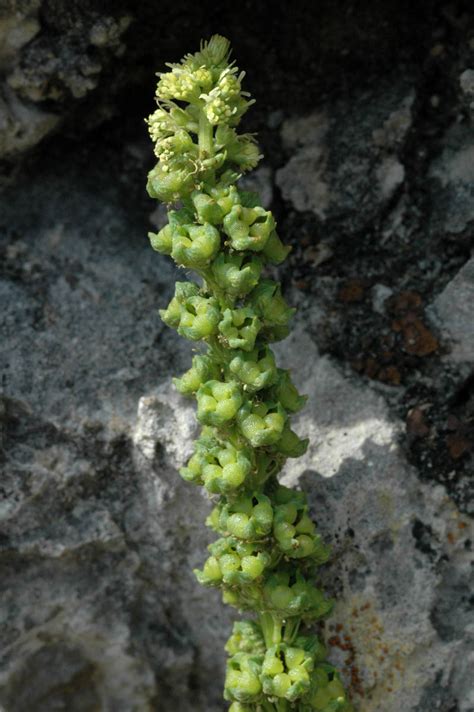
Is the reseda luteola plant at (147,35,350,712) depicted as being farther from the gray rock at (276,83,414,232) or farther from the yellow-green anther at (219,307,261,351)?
the gray rock at (276,83,414,232)

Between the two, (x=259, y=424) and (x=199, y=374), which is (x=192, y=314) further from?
(x=259, y=424)

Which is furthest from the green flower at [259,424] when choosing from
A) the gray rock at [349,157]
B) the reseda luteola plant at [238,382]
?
the gray rock at [349,157]

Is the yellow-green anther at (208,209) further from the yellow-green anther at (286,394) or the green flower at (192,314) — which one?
the yellow-green anther at (286,394)

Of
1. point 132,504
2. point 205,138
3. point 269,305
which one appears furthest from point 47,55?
point 132,504

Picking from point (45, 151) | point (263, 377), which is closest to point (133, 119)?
point (45, 151)

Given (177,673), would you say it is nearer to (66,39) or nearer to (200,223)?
(200,223)

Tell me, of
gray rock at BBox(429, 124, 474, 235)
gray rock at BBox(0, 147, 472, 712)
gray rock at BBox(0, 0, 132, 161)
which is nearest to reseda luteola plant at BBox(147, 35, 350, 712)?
gray rock at BBox(0, 147, 472, 712)
